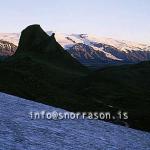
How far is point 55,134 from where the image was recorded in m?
59.3

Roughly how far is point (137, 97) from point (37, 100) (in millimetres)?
49511

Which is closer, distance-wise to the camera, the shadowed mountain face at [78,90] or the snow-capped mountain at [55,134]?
the snow-capped mountain at [55,134]

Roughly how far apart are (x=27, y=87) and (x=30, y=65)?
75.2 meters

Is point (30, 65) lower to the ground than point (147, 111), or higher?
higher

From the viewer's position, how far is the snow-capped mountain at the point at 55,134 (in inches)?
1967

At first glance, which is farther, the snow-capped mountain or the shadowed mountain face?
the shadowed mountain face

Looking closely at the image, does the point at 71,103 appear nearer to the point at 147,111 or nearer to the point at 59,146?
the point at 147,111

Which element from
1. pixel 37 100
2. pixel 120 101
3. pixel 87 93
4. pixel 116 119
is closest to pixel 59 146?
pixel 116 119

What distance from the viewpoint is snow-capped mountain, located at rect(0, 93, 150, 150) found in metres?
50.0

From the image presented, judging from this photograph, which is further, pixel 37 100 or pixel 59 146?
pixel 37 100

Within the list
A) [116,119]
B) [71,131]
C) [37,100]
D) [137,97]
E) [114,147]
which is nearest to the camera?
[114,147]

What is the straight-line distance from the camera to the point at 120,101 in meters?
134

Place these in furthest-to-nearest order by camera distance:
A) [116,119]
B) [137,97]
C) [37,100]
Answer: [137,97] < [37,100] < [116,119]

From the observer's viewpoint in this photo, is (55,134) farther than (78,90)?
No
